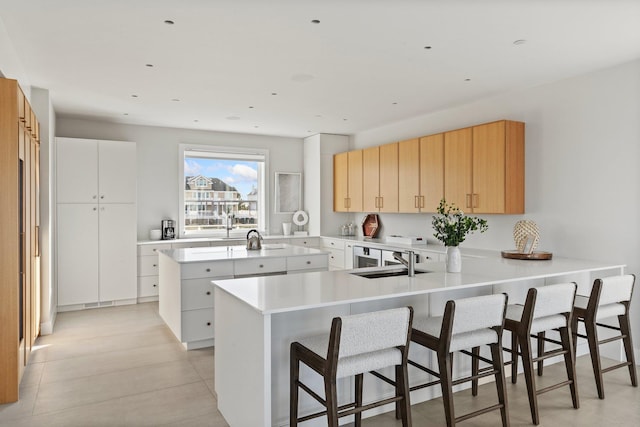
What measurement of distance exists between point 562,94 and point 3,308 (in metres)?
4.87

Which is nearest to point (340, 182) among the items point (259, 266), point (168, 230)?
point (168, 230)

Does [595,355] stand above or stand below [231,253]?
below

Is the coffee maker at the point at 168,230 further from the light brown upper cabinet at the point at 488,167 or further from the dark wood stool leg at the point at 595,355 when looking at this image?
the dark wood stool leg at the point at 595,355

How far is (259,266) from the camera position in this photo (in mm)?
4254

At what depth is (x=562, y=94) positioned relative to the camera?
4.11 m

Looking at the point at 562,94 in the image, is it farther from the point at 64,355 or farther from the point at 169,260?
the point at 64,355

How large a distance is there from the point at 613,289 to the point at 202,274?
3261mm

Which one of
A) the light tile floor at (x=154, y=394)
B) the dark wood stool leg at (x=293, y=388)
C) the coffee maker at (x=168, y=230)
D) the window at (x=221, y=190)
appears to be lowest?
the light tile floor at (x=154, y=394)

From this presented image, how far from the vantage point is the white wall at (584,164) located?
362 cm

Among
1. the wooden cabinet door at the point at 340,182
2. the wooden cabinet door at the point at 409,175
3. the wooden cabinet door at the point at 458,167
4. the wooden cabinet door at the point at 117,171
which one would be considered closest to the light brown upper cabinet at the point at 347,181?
the wooden cabinet door at the point at 340,182

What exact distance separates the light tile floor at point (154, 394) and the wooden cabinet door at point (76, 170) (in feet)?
6.47

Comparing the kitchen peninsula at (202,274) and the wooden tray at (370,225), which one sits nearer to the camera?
the kitchen peninsula at (202,274)

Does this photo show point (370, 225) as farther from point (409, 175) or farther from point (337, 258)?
point (409, 175)

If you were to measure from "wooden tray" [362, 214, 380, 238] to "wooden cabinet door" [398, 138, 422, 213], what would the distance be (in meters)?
0.95
